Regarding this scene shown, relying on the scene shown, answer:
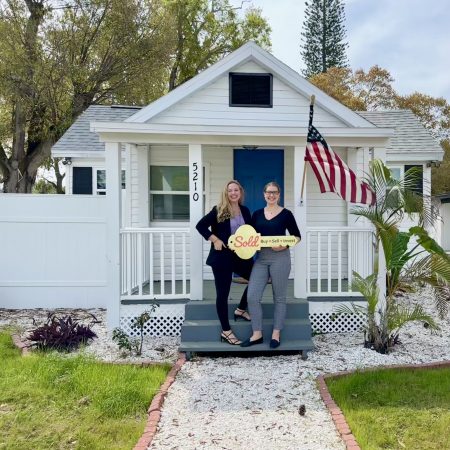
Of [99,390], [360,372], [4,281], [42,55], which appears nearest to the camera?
[99,390]

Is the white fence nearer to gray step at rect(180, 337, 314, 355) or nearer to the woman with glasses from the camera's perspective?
gray step at rect(180, 337, 314, 355)

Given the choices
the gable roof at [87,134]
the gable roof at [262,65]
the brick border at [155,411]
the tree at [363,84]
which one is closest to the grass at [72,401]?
the brick border at [155,411]

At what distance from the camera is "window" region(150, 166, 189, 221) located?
24.0ft

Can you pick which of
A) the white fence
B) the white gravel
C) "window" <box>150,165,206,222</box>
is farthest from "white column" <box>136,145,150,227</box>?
the white gravel

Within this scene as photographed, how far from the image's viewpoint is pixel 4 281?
7.01 meters

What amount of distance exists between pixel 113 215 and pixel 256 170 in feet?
9.41

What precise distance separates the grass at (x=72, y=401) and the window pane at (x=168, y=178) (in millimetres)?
3511

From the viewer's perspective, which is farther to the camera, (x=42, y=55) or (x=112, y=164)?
(x=42, y=55)

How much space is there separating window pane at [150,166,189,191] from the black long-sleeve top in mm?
2948

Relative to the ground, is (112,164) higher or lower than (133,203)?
higher

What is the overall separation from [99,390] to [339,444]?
209 cm

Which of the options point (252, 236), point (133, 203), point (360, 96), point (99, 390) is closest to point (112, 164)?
point (133, 203)

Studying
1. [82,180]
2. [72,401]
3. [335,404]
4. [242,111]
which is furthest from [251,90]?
[72,401]

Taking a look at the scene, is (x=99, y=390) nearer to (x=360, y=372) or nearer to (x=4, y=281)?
(x=360, y=372)
